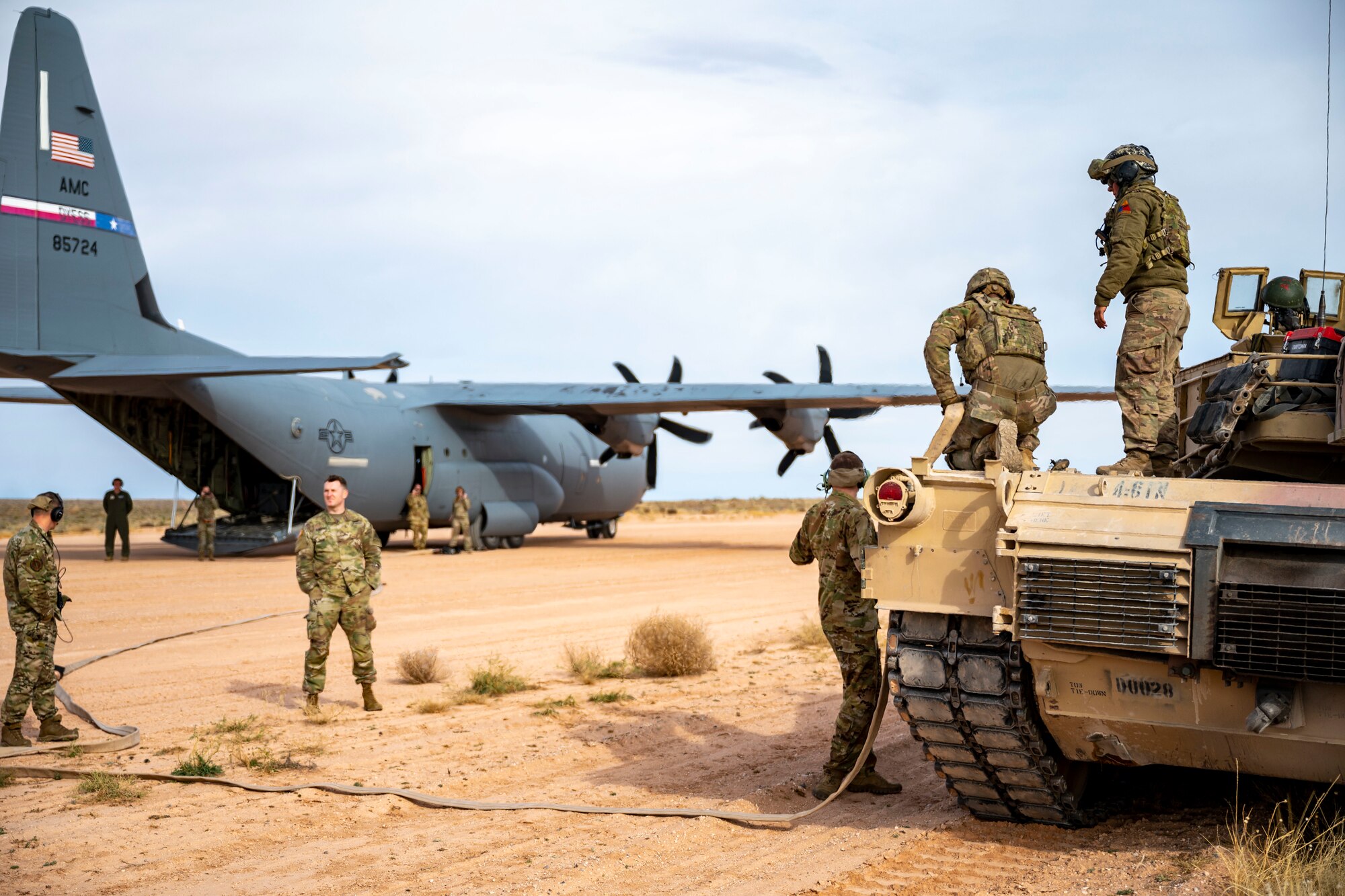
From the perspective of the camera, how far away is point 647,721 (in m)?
9.89

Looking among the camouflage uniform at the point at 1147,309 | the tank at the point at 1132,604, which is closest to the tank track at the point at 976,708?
the tank at the point at 1132,604

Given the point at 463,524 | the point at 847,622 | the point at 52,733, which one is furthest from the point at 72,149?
the point at 847,622

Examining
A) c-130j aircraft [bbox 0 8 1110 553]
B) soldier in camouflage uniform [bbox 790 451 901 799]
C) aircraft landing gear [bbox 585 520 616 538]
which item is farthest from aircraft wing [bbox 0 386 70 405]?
soldier in camouflage uniform [bbox 790 451 901 799]

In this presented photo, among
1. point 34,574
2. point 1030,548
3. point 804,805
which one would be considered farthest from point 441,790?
point 1030,548

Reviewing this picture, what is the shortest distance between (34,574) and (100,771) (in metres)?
1.55

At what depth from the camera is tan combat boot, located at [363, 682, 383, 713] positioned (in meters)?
10.3

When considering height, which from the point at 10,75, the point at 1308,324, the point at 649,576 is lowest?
the point at 649,576

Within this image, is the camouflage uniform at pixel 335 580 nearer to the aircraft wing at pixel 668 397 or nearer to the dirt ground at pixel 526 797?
A: the dirt ground at pixel 526 797

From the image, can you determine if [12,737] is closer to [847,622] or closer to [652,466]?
[847,622]

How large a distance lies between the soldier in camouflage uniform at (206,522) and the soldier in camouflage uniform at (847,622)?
19.5m

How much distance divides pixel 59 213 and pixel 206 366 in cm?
395

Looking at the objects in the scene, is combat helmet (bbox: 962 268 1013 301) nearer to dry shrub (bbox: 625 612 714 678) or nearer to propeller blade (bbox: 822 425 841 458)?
dry shrub (bbox: 625 612 714 678)

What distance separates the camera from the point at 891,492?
5.77 m

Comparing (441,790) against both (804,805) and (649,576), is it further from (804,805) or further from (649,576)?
(649,576)
